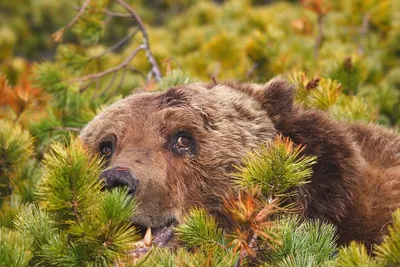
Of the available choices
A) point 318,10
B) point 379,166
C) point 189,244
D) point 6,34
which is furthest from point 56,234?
point 6,34

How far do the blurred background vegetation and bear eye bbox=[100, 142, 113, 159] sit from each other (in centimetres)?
54

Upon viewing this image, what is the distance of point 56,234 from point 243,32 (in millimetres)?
8983

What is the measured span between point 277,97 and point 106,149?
3.25 feet

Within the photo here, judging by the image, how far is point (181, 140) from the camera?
4367 mm

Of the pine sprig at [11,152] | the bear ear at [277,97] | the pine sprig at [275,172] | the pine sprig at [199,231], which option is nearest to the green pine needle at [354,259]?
the pine sprig at [275,172]

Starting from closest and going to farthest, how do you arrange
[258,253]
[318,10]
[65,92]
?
[258,253]
[65,92]
[318,10]

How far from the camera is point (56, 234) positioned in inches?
142

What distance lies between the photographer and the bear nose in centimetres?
377

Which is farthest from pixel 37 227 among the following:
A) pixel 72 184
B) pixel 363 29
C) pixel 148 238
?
pixel 363 29

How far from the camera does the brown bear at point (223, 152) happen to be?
417cm

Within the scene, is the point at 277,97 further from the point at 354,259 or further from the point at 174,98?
the point at 354,259

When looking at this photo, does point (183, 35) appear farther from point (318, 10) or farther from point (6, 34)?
point (318, 10)

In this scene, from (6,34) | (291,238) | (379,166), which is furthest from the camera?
(6,34)

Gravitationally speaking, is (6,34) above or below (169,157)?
below
